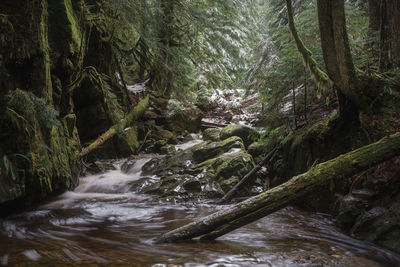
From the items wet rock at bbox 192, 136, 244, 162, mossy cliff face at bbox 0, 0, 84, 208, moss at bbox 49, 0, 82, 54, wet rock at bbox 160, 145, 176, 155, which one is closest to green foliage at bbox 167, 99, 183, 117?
wet rock at bbox 160, 145, 176, 155

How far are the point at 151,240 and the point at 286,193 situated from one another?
1.87m

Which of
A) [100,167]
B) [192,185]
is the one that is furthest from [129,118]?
[192,185]

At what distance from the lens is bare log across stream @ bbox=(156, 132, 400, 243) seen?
305 cm

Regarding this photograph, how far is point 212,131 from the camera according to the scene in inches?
474

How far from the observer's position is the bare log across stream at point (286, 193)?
3051 mm

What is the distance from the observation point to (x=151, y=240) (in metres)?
3.40

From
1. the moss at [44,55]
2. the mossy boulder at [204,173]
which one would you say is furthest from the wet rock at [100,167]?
the moss at [44,55]

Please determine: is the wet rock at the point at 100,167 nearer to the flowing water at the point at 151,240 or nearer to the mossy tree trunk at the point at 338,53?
the flowing water at the point at 151,240

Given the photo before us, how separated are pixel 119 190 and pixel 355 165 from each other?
5.89 metres

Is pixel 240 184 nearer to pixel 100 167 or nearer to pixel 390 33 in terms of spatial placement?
pixel 390 33

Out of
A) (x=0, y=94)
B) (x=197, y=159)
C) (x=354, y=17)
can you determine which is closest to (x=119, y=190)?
(x=197, y=159)

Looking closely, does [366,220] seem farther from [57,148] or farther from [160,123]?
[160,123]

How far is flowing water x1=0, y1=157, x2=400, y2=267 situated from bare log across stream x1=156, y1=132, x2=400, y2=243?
179 mm

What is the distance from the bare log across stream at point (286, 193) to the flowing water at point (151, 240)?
0.59ft
